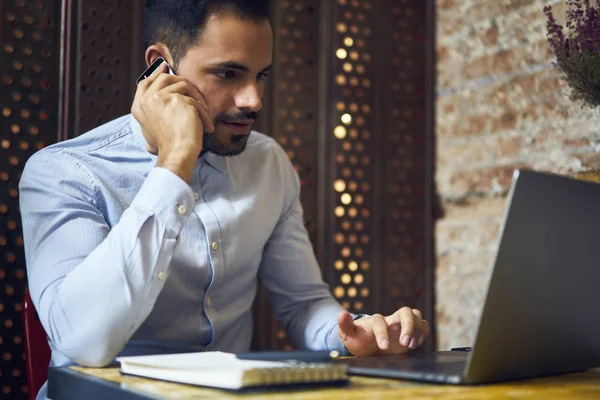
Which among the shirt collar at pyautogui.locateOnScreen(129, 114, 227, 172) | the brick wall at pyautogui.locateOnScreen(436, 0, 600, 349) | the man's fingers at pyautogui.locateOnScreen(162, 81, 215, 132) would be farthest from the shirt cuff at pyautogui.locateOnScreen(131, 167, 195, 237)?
the brick wall at pyautogui.locateOnScreen(436, 0, 600, 349)

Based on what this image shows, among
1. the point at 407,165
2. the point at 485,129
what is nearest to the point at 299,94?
the point at 407,165

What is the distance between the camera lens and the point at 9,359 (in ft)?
5.60

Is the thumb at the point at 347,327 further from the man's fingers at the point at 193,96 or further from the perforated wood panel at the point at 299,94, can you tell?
the perforated wood panel at the point at 299,94

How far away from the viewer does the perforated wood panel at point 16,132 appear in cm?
170

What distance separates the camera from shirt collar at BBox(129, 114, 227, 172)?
55.3 inches

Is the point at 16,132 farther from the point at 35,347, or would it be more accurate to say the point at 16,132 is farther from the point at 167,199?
the point at 167,199

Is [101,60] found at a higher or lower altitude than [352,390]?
higher

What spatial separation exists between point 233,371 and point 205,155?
791mm

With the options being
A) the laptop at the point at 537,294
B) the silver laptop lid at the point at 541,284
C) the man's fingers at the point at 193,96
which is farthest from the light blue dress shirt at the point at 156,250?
the silver laptop lid at the point at 541,284

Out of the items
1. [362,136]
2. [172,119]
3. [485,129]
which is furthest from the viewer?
[362,136]

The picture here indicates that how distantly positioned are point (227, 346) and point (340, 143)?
0.85 m

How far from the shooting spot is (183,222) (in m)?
1.12

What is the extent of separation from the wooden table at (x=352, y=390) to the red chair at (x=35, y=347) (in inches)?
19.9

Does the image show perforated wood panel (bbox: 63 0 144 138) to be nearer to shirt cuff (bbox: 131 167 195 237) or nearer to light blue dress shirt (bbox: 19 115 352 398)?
light blue dress shirt (bbox: 19 115 352 398)
